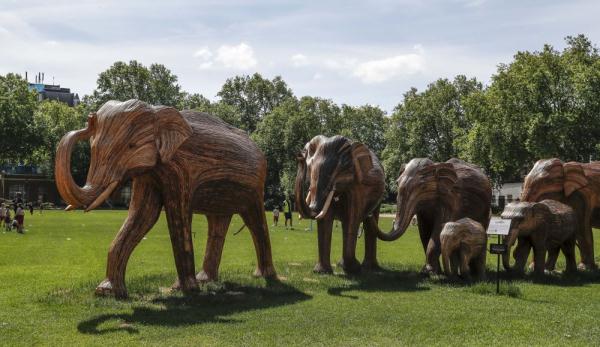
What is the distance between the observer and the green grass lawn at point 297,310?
8.34 m

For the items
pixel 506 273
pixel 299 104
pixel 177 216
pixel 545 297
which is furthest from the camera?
pixel 299 104

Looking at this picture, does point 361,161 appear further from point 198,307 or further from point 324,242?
point 198,307

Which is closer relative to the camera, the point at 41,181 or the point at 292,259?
the point at 292,259

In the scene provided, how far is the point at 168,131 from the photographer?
10.2 m

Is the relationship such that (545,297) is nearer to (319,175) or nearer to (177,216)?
(319,175)

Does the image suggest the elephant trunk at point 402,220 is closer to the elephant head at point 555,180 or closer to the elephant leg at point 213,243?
the elephant leg at point 213,243

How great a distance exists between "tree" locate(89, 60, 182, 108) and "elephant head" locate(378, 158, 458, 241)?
50945 millimetres

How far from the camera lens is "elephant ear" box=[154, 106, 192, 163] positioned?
10.1 meters

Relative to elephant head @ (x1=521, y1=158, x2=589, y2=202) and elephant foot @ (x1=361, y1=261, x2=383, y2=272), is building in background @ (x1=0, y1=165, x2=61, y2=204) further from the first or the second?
elephant head @ (x1=521, y1=158, x2=589, y2=202)

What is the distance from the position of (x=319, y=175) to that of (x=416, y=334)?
5.36 metres

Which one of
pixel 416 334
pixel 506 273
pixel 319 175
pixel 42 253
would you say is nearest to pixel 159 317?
pixel 416 334

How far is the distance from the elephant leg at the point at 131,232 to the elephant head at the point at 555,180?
9.82 metres

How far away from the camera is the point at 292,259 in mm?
18828

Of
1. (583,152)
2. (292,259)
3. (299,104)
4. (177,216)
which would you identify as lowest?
(292,259)
